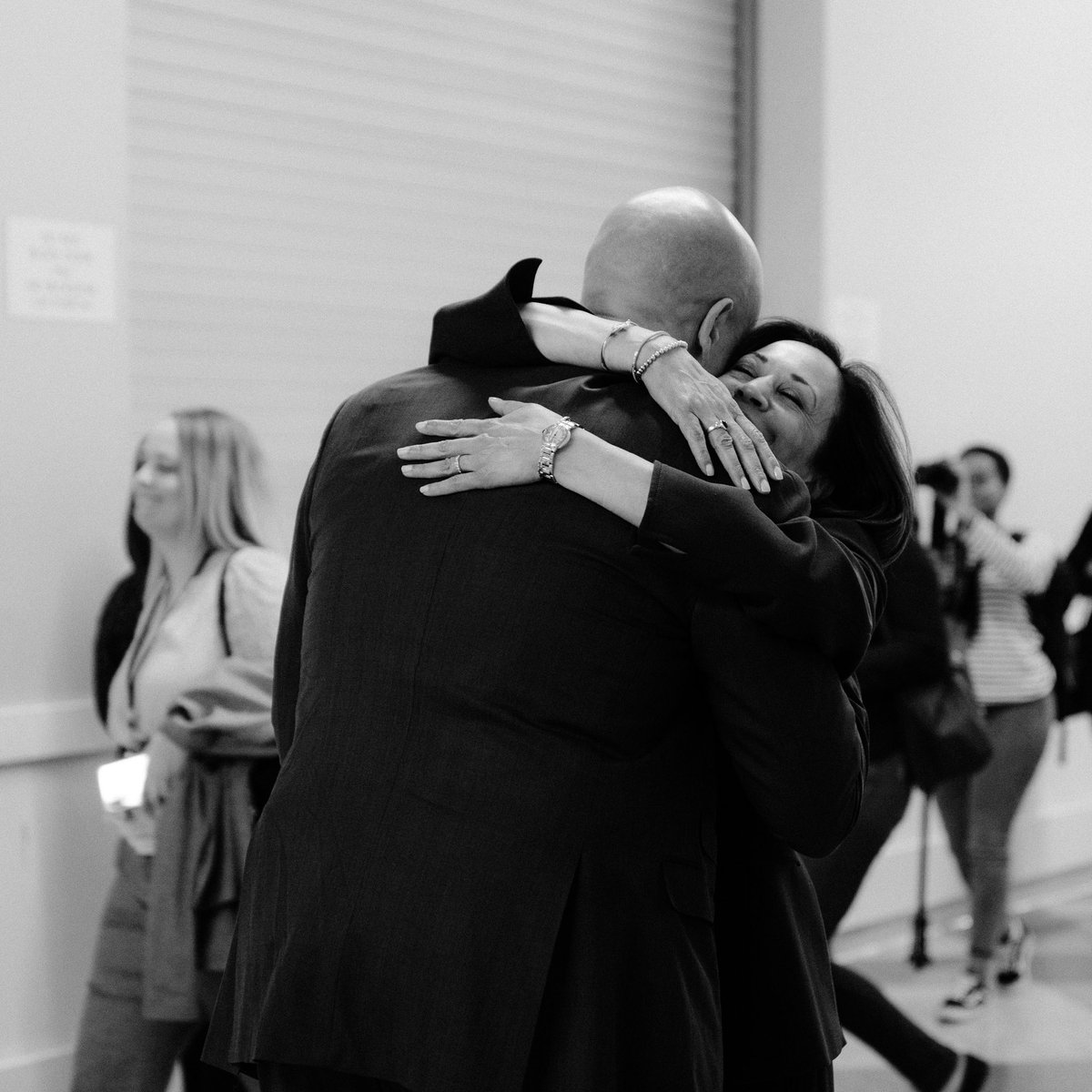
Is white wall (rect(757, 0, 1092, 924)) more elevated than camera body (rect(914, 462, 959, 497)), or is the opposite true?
white wall (rect(757, 0, 1092, 924))

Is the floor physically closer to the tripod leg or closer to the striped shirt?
the tripod leg

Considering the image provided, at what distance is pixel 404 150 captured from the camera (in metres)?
4.40

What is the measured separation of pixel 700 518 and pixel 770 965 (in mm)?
541

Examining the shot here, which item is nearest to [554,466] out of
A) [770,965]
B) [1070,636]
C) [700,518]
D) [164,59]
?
[700,518]

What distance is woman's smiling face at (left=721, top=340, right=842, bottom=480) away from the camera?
1.75 m

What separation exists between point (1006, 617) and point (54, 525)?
2959 mm

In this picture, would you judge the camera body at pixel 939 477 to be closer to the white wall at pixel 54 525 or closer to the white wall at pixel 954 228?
the white wall at pixel 954 228

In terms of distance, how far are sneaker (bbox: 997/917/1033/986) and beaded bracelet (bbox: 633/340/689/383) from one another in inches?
149

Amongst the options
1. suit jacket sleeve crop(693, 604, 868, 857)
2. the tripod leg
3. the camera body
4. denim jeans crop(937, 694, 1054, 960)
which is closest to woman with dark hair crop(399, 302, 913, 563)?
suit jacket sleeve crop(693, 604, 868, 857)

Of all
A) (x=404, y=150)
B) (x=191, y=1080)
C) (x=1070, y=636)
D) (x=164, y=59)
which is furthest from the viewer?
(x=1070, y=636)

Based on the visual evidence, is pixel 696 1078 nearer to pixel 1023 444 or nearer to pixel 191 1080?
pixel 191 1080

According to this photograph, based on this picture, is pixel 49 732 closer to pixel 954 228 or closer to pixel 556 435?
pixel 556 435

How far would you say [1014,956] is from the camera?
481 cm

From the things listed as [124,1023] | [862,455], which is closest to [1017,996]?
[124,1023]
